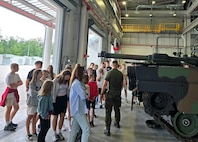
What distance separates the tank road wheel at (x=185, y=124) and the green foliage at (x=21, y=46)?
4.08 metres

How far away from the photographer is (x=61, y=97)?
352cm

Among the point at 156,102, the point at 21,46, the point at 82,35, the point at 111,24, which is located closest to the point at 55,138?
the point at 156,102

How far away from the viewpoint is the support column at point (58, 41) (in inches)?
228

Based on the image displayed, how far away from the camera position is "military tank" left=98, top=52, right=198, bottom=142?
3.47m

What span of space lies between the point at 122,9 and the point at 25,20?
44.4 feet

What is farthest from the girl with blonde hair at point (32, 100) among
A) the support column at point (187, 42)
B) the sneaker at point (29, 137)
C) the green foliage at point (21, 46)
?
the support column at point (187, 42)

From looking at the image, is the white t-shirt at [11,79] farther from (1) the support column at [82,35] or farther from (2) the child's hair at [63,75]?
(1) the support column at [82,35]

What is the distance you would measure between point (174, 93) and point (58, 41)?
372 centimetres

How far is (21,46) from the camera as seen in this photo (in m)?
5.38

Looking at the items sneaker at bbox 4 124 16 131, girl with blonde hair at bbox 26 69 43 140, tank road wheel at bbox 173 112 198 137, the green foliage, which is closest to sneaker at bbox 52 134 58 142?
girl with blonde hair at bbox 26 69 43 140

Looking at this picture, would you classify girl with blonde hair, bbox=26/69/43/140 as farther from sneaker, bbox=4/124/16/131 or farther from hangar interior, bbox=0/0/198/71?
hangar interior, bbox=0/0/198/71

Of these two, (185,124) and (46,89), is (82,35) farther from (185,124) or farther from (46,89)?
(185,124)

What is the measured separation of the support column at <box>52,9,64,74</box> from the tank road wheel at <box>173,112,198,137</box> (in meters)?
3.53

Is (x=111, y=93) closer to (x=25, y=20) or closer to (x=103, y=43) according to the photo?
(x=25, y=20)
